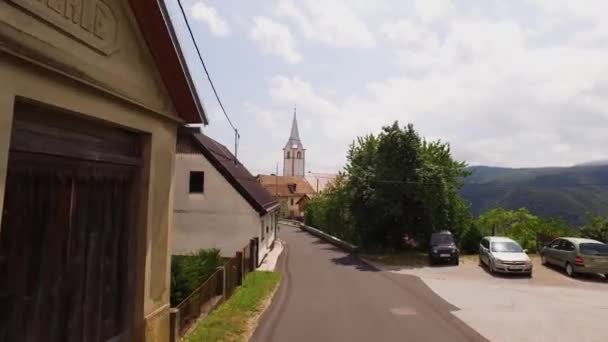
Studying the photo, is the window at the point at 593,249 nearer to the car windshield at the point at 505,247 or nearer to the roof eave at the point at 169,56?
the car windshield at the point at 505,247

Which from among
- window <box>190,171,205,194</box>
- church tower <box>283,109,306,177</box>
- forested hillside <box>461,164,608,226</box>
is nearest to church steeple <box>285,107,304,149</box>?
church tower <box>283,109,306,177</box>

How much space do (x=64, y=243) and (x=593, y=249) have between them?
20333 mm

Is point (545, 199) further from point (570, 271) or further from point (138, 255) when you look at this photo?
point (138, 255)

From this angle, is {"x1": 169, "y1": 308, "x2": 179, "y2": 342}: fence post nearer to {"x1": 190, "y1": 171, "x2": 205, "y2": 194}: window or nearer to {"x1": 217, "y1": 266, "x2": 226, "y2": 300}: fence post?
{"x1": 217, "y1": 266, "x2": 226, "y2": 300}: fence post

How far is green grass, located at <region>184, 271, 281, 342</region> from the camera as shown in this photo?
8242 mm

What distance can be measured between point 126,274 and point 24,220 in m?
1.82

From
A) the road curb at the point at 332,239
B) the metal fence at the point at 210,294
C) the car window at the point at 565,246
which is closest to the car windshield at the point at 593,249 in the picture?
the car window at the point at 565,246

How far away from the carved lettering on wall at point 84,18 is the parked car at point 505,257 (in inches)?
711

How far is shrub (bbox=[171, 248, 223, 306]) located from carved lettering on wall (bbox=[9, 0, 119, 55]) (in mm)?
6717

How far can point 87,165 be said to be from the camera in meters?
4.55

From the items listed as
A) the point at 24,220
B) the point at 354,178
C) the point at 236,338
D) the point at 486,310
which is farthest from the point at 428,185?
the point at 24,220

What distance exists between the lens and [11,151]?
3.61m

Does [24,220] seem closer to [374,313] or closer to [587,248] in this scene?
[374,313]

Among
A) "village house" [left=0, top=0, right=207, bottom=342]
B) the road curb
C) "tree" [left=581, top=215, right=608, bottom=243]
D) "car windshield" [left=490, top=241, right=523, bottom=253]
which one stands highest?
"village house" [left=0, top=0, right=207, bottom=342]
